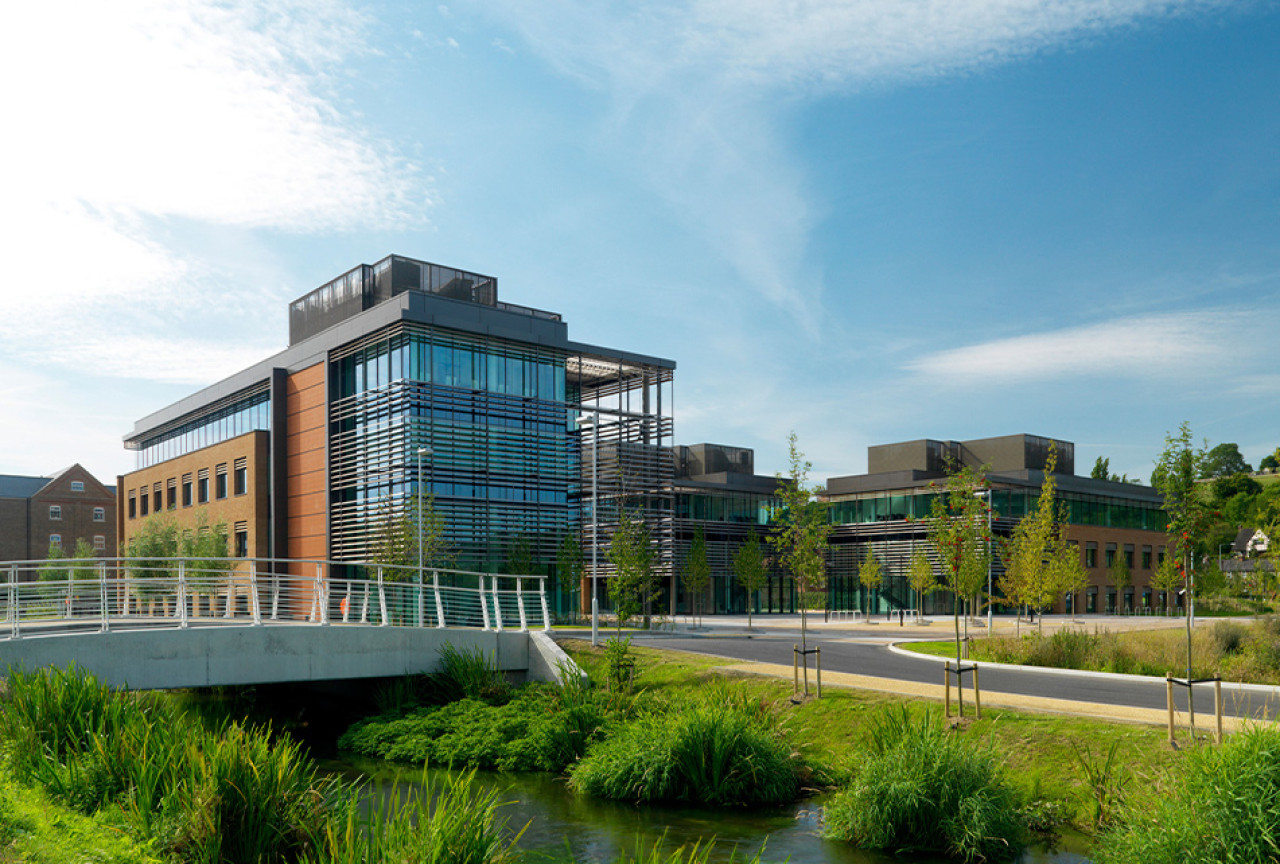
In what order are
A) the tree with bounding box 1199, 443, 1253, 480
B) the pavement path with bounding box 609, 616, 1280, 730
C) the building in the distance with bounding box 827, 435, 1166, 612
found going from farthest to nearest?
the tree with bounding box 1199, 443, 1253, 480, the building in the distance with bounding box 827, 435, 1166, 612, the pavement path with bounding box 609, 616, 1280, 730

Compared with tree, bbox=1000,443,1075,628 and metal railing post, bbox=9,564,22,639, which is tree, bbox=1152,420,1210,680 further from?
metal railing post, bbox=9,564,22,639

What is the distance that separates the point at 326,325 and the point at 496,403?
10.7 metres

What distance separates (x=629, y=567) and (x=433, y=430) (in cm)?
1243

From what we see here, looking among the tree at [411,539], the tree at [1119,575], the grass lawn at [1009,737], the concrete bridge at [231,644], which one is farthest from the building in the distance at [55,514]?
the grass lawn at [1009,737]

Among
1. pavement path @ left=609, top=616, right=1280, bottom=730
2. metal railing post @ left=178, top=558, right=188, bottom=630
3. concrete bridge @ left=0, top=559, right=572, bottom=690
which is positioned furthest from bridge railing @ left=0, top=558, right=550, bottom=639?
pavement path @ left=609, top=616, right=1280, bottom=730

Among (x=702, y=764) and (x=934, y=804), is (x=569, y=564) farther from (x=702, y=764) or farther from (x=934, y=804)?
(x=934, y=804)

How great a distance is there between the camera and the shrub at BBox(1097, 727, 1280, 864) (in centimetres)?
884

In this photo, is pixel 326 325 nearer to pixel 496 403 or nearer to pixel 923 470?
pixel 496 403

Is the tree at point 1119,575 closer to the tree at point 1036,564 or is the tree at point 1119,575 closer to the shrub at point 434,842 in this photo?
the tree at point 1036,564

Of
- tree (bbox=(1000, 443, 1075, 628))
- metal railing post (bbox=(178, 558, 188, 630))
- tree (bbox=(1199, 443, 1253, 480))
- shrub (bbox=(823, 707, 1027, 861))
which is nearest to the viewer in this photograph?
shrub (bbox=(823, 707, 1027, 861))

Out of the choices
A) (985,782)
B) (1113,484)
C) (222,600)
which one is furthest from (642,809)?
(1113,484)

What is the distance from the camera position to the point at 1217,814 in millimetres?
9094

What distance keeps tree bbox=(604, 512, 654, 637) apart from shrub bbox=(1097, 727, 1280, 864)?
603 inches

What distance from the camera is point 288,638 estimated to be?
20969 millimetres
